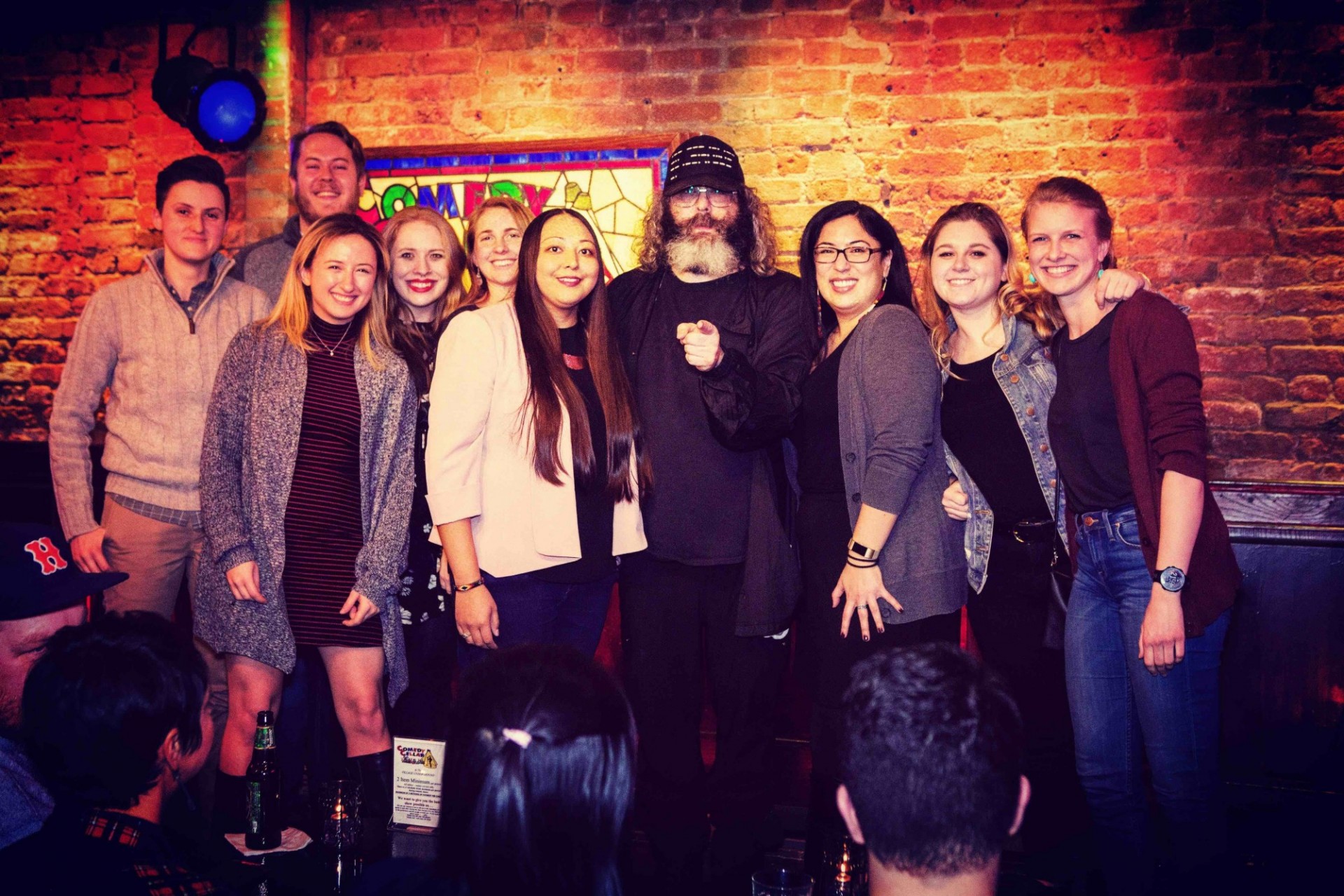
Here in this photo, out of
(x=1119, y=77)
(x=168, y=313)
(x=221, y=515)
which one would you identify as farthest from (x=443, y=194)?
(x=1119, y=77)

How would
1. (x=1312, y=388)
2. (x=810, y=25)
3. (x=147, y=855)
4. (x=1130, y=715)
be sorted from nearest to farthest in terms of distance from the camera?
(x=147, y=855) → (x=1130, y=715) → (x=1312, y=388) → (x=810, y=25)

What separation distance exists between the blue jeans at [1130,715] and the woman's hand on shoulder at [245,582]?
2003 millimetres

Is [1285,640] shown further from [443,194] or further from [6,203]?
[6,203]

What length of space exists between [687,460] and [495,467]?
49 cm

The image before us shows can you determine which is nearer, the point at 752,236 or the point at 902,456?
the point at 902,456

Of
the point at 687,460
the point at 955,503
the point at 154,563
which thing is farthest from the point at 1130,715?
the point at 154,563

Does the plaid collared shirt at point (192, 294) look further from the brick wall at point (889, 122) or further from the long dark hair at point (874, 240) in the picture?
the long dark hair at point (874, 240)

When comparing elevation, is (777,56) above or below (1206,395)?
above

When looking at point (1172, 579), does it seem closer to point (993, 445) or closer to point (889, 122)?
point (993, 445)

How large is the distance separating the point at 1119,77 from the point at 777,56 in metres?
1.28

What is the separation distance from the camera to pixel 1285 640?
326 cm

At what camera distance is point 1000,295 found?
101 inches

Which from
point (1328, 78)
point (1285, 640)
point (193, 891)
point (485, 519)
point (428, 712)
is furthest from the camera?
point (1328, 78)

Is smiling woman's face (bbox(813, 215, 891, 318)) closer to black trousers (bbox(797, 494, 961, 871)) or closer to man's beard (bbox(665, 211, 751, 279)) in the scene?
man's beard (bbox(665, 211, 751, 279))
